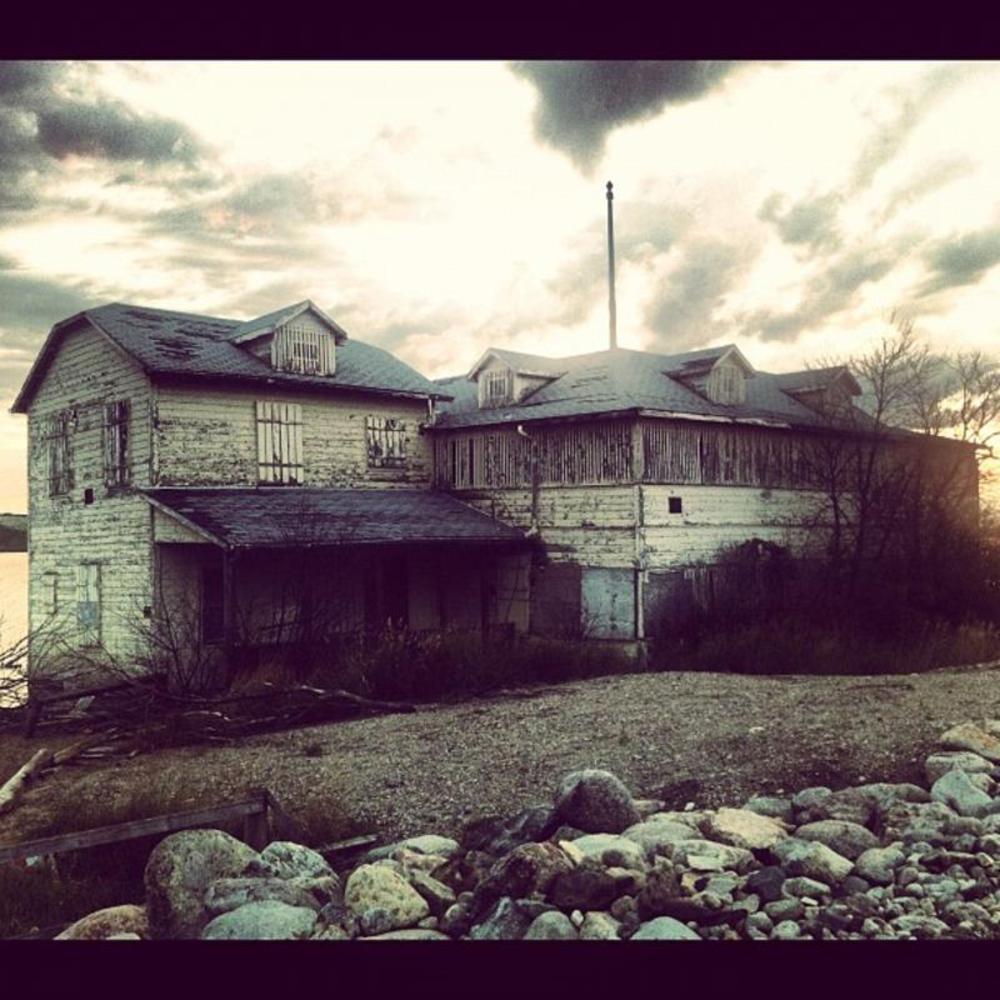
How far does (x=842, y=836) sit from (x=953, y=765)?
6.60 feet

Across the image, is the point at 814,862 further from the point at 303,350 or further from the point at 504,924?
the point at 303,350

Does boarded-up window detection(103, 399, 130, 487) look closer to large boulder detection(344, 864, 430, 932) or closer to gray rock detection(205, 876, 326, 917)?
gray rock detection(205, 876, 326, 917)

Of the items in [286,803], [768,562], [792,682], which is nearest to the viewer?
[286,803]

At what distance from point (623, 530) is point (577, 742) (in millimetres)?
8046

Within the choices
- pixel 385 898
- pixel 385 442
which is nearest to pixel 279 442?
pixel 385 442

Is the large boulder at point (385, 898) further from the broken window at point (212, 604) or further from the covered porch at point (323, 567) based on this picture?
the broken window at point (212, 604)

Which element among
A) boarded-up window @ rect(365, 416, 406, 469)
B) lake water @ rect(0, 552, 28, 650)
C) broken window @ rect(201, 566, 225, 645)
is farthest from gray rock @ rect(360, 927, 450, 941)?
lake water @ rect(0, 552, 28, 650)

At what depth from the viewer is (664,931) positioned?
17.3 feet
